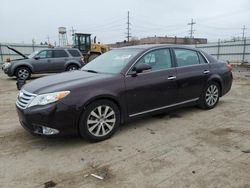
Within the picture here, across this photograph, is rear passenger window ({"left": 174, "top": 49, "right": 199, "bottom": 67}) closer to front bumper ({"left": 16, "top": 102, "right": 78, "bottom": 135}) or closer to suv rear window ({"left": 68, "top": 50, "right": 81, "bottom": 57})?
front bumper ({"left": 16, "top": 102, "right": 78, "bottom": 135})

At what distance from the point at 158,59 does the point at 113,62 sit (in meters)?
0.92

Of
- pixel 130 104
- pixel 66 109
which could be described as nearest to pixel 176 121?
pixel 130 104

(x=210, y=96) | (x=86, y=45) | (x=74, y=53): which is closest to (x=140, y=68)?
(x=210, y=96)

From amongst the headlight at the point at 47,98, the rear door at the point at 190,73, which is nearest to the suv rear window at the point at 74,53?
the rear door at the point at 190,73

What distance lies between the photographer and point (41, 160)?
3.45m

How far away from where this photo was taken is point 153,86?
457 centimetres

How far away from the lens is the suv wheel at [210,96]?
18.5 ft

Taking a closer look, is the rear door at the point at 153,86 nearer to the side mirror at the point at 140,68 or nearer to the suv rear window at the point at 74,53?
the side mirror at the point at 140,68

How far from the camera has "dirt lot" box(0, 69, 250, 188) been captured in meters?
2.91

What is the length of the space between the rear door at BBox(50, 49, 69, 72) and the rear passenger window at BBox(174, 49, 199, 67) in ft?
29.6

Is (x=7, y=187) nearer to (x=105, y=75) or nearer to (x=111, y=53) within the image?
(x=105, y=75)

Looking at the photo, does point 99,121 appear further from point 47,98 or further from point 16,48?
point 16,48

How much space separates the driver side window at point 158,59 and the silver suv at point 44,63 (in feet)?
30.0

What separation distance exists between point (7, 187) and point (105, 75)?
230 cm
